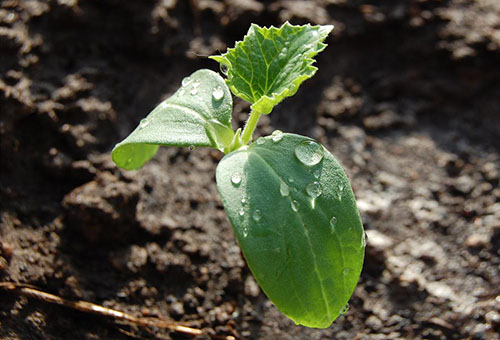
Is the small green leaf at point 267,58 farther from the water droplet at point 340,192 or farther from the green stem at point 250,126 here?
the water droplet at point 340,192

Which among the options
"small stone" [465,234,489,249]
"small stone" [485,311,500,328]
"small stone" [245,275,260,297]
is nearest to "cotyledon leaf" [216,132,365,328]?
"small stone" [245,275,260,297]

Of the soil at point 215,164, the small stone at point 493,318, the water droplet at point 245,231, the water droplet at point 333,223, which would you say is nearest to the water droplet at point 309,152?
the water droplet at point 333,223

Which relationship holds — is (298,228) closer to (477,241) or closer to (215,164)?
(215,164)

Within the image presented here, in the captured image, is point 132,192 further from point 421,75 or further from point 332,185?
point 421,75

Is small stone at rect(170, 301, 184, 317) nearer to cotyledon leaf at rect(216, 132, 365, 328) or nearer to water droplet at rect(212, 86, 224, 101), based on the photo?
cotyledon leaf at rect(216, 132, 365, 328)

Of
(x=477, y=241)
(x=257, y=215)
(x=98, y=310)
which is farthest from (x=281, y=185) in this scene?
(x=477, y=241)

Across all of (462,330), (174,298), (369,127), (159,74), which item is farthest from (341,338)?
(159,74)
